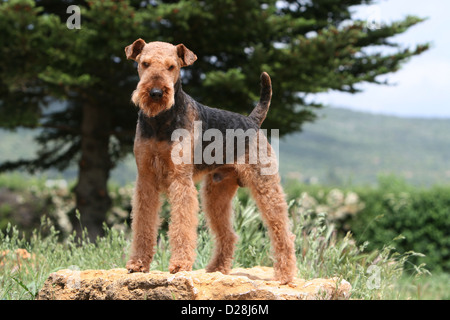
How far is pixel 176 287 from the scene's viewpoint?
327cm

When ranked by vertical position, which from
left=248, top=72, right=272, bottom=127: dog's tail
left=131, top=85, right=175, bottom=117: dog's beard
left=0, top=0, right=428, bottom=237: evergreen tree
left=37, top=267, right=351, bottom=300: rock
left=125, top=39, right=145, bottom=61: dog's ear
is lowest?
left=37, top=267, right=351, bottom=300: rock

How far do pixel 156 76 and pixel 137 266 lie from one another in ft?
4.82

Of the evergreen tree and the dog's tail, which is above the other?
the evergreen tree

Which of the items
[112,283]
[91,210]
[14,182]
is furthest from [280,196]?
[14,182]

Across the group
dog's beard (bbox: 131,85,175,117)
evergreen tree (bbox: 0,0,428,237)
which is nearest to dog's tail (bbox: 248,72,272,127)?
dog's beard (bbox: 131,85,175,117)

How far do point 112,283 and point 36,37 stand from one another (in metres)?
5.62

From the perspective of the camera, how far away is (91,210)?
8.96 m

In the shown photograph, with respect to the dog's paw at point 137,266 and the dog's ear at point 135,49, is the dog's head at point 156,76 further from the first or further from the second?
the dog's paw at point 137,266

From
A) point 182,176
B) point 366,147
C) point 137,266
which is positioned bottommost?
point 137,266

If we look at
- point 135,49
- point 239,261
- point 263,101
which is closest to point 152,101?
point 135,49

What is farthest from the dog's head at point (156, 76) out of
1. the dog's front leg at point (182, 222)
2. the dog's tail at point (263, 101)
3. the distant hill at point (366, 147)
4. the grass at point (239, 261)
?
the distant hill at point (366, 147)

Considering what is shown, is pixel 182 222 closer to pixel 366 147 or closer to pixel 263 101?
pixel 263 101

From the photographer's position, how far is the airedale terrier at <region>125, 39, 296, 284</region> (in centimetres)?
322

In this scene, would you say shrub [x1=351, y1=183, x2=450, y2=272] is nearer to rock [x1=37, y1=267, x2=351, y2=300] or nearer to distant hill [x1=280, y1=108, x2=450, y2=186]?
rock [x1=37, y1=267, x2=351, y2=300]
